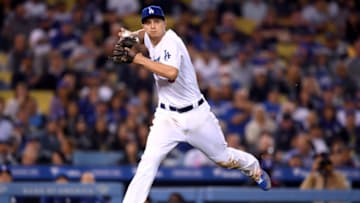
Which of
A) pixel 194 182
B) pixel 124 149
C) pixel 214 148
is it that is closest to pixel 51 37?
pixel 124 149

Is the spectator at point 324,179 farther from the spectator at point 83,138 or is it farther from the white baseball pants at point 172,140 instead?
the spectator at point 83,138

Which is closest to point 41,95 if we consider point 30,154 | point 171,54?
point 30,154

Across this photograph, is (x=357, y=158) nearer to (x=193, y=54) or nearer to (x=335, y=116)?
(x=335, y=116)

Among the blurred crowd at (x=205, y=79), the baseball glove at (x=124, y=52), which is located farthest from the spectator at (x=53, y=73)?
the baseball glove at (x=124, y=52)

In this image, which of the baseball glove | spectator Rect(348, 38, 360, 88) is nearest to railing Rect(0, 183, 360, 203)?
the baseball glove

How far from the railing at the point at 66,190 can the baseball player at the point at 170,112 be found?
1.44 metres

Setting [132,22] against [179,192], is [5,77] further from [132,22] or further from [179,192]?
[179,192]

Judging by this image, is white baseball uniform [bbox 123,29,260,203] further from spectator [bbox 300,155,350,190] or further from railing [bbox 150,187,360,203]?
spectator [bbox 300,155,350,190]

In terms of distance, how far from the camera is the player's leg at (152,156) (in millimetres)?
8539

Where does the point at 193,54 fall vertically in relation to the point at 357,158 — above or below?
above

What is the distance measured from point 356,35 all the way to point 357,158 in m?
4.99

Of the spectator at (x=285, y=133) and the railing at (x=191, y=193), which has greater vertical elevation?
the railing at (x=191, y=193)

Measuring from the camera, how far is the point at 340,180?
464 inches

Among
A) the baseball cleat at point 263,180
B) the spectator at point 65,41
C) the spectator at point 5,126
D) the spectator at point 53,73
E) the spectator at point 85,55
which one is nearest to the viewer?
the baseball cleat at point 263,180
